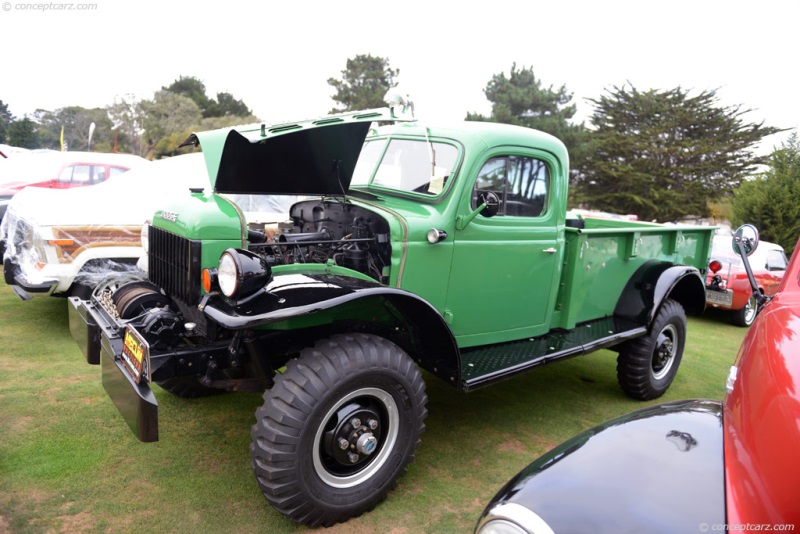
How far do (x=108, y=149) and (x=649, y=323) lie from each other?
40.7m

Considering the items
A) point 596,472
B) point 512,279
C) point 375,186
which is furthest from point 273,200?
point 596,472

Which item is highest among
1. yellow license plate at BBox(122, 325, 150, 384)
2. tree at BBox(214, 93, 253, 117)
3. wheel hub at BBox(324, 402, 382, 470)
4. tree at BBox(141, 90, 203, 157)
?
tree at BBox(214, 93, 253, 117)

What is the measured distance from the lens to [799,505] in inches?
53.6

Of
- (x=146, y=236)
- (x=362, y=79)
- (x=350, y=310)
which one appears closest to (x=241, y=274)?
(x=350, y=310)

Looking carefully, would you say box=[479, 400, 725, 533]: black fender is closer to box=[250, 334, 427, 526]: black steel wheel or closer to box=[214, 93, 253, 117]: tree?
box=[250, 334, 427, 526]: black steel wheel

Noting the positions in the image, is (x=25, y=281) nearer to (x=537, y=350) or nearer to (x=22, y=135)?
(x=537, y=350)

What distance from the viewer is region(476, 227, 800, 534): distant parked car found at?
143cm

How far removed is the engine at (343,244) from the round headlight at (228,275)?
1.45 feet

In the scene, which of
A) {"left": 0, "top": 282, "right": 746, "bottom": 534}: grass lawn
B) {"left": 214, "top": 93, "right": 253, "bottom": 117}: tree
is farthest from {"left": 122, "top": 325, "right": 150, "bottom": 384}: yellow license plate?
{"left": 214, "top": 93, "right": 253, "bottom": 117}: tree

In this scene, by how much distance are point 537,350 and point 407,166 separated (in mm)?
1619

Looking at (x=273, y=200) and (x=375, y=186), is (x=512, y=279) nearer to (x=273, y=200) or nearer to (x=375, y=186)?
(x=375, y=186)

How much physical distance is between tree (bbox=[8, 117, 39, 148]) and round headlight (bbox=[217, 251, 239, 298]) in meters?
43.8

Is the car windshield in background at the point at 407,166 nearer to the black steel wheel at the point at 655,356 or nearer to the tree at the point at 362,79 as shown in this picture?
the black steel wheel at the point at 655,356

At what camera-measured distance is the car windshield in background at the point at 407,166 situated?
3.50 meters
